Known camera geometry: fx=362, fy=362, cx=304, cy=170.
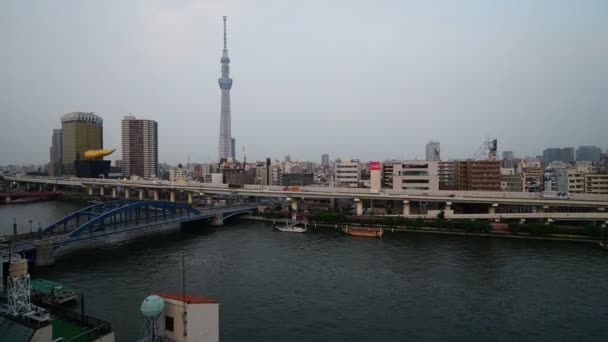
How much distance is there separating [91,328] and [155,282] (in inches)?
312

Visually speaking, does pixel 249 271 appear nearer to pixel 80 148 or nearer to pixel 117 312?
pixel 117 312

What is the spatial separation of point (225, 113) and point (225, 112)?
41 centimetres

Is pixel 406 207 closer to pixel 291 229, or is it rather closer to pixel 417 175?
pixel 417 175

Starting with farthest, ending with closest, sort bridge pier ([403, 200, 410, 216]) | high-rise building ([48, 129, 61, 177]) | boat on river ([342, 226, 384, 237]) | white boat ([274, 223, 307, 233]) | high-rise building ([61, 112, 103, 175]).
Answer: high-rise building ([48, 129, 61, 177]) < high-rise building ([61, 112, 103, 175]) < bridge pier ([403, 200, 410, 216]) < white boat ([274, 223, 307, 233]) < boat on river ([342, 226, 384, 237])

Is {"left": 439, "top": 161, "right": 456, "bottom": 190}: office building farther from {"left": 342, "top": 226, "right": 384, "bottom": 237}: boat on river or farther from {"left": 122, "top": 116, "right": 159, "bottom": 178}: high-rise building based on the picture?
{"left": 122, "top": 116, "right": 159, "bottom": 178}: high-rise building

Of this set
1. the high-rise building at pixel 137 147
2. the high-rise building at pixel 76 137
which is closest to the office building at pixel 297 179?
the high-rise building at pixel 137 147

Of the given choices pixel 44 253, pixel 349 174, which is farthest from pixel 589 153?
pixel 44 253

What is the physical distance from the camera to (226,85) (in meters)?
135

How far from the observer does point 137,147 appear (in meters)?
96.5

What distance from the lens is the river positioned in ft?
36.9

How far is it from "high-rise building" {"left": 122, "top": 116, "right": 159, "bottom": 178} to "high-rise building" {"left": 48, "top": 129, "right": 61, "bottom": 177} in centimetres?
2488

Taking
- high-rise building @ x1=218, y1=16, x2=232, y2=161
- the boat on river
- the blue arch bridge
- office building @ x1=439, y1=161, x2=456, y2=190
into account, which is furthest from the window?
high-rise building @ x1=218, y1=16, x2=232, y2=161

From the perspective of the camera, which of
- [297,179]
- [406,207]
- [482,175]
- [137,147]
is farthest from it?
[137,147]

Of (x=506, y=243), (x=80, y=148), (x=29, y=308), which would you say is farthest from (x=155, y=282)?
(x=80, y=148)
